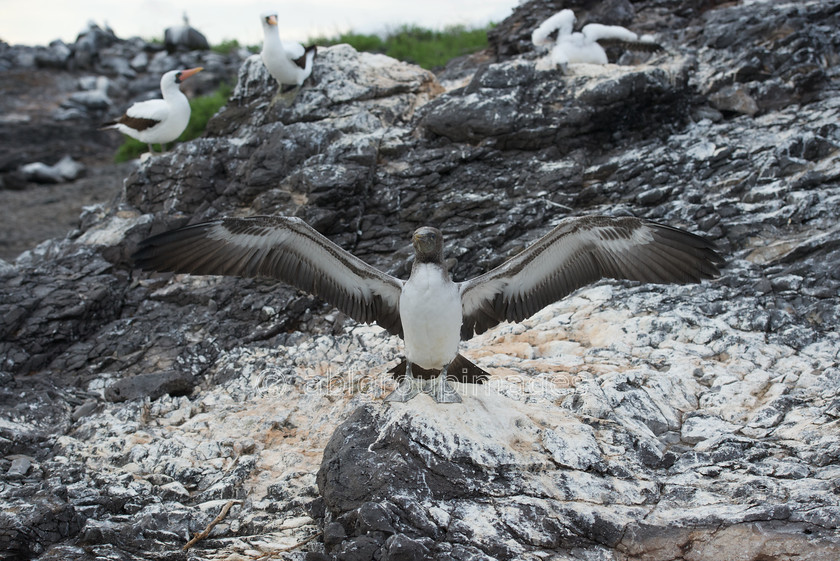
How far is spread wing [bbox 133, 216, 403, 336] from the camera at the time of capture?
18.6 feet

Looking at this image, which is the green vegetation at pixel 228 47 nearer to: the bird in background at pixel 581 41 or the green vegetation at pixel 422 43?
the green vegetation at pixel 422 43

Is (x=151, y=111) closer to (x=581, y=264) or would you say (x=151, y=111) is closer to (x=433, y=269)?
(x=433, y=269)

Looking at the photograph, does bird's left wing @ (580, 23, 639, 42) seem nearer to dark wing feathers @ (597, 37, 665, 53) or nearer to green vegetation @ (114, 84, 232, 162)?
dark wing feathers @ (597, 37, 665, 53)

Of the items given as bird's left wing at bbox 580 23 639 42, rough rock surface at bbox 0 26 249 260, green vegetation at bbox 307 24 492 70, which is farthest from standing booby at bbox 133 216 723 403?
green vegetation at bbox 307 24 492 70

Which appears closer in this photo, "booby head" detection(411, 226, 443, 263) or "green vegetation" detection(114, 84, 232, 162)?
"booby head" detection(411, 226, 443, 263)

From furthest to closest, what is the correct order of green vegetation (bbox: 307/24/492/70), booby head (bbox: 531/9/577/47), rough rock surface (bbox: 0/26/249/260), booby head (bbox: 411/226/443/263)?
green vegetation (bbox: 307/24/492/70) → rough rock surface (bbox: 0/26/249/260) → booby head (bbox: 531/9/577/47) → booby head (bbox: 411/226/443/263)

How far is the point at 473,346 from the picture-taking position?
7.05m

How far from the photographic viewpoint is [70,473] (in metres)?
5.25

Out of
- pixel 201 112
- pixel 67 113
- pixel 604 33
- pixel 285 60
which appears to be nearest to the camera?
pixel 285 60

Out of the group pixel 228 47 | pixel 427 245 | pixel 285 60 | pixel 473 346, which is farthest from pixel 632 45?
pixel 228 47

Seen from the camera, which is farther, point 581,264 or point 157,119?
point 157,119

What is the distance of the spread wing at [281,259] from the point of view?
5.66 m

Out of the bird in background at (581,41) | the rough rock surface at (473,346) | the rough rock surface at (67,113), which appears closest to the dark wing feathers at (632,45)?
the bird in background at (581,41)

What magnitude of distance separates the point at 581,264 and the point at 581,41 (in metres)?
4.77
